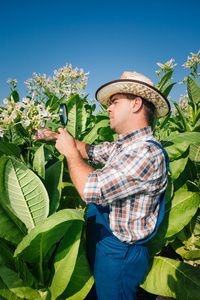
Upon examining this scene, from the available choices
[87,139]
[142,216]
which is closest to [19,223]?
[142,216]

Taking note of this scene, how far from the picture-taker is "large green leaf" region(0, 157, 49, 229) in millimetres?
1096

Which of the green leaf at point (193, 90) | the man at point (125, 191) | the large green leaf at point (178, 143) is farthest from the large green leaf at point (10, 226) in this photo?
the green leaf at point (193, 90)

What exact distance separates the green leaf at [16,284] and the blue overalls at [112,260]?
0.38 m

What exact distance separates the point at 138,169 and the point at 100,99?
3.14 feet

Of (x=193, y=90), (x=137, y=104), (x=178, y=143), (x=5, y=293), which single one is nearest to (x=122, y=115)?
(x=137, y=104)

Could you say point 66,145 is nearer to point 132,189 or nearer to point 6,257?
point 132,189

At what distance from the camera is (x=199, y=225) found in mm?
2283

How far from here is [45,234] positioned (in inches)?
39.8

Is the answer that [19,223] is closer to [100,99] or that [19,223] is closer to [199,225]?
[100,99]

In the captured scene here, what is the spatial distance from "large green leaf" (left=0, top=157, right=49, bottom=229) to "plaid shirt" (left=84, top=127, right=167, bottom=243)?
0.89 ft

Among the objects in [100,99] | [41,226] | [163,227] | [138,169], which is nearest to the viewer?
[41,226]

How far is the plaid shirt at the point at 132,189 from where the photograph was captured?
1.09 m

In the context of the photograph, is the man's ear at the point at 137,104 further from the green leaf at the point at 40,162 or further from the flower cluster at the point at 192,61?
the flower cluster at the point at 192,61

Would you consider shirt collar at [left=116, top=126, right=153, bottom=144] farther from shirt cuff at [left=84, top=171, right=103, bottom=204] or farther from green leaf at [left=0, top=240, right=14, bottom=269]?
green leaf at [left=0, top=240, right=14, bottom=269]
